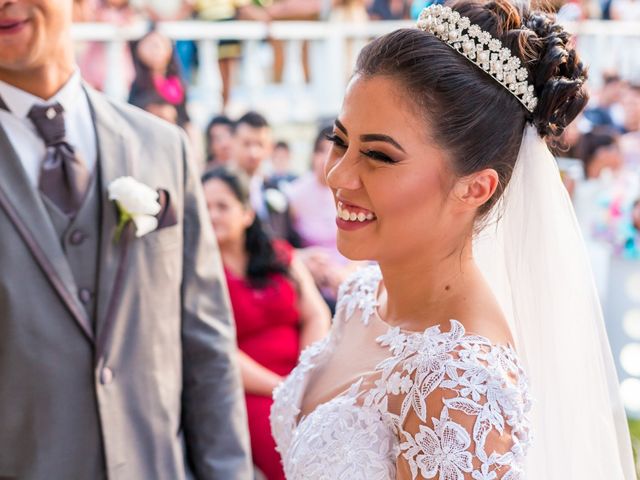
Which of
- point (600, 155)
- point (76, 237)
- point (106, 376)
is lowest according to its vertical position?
point (600, 155)

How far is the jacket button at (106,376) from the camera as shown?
6.51 feet

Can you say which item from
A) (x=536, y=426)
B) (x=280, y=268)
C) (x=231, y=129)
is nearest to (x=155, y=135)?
(x=536, y=426)

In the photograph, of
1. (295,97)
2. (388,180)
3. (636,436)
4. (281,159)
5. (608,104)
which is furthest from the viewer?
(608,104)

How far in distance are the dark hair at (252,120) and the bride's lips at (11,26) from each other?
3589 mm

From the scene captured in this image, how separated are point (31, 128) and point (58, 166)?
0.43 feet

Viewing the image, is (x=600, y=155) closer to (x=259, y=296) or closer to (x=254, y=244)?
(x=254, y=244)

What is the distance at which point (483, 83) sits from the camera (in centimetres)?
171

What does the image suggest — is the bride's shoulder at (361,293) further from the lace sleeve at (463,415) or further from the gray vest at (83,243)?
the gray vest at (83,243)

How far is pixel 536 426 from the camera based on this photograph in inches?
73.1

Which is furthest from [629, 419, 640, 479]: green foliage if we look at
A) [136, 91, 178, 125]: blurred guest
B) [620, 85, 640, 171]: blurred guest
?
[620, 85, 640, 171]: blurred guest

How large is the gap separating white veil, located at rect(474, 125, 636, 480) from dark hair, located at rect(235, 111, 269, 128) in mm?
3700

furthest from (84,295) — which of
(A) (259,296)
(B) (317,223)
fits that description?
(B) (317,223)

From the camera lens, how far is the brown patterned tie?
197 cm

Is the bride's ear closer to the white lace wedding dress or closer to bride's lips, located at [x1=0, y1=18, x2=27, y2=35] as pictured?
the white lace wedding dress
